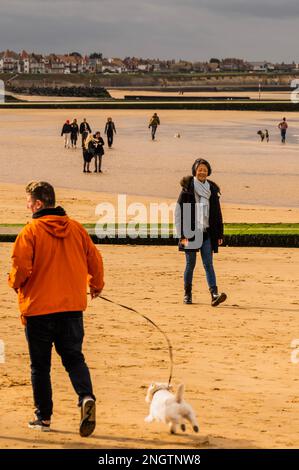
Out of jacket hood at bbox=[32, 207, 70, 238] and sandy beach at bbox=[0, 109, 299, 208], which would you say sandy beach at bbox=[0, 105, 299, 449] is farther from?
sandy beach at bbox=[0, 109, 299, 208]

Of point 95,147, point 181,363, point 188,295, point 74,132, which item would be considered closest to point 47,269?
point 181,363

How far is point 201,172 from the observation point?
12.4 m

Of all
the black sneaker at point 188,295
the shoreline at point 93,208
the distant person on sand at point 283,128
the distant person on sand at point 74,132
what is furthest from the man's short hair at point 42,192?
the distant person on sand at point 283,128

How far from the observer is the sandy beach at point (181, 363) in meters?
7.47

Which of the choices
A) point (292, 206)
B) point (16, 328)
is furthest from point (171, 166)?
point (16, 328)

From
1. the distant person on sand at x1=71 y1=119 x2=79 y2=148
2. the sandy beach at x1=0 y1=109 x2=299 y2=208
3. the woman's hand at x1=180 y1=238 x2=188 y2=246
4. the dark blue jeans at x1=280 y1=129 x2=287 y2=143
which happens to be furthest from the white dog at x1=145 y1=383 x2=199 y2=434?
the dark blue jeans at x1=280 y1=129 x2=287 y2=143

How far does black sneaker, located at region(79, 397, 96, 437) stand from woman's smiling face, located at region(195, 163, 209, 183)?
17.6ft

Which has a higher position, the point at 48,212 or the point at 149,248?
the point at 48,212

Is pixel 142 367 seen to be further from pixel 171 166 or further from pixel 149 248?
pixel 171 166

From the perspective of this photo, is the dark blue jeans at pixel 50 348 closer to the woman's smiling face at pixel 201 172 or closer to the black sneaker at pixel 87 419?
the black sneaker at pixel 87 419

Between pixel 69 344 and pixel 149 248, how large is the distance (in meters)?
10.3

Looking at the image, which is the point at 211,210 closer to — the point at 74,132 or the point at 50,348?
the point at 50,348

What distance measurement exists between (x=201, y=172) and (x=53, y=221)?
202 inches
